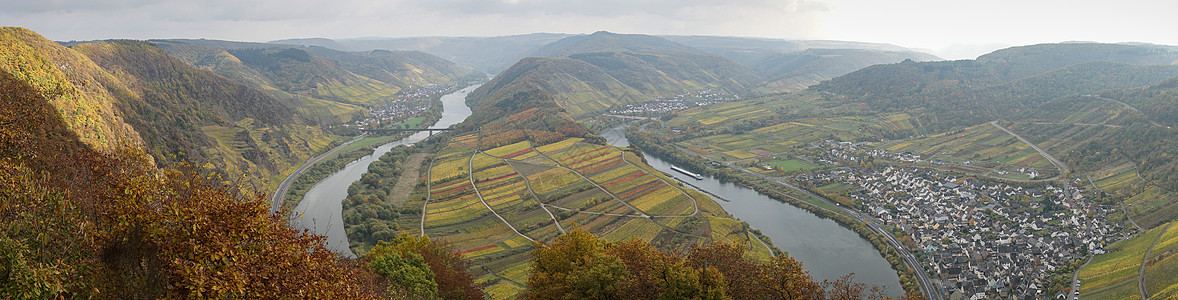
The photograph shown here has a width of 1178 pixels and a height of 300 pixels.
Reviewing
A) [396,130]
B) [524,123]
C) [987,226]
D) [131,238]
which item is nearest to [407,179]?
[524,123]

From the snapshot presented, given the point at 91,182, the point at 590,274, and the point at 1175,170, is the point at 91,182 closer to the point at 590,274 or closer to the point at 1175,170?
the point at 590,274

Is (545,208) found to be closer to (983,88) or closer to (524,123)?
(524,123)

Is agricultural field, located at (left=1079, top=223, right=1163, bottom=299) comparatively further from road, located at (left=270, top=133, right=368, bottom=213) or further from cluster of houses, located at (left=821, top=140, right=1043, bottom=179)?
road, located at (left=270, top=133, right=368, bottom=213)

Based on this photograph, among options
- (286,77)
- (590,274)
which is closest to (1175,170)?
(590,274)

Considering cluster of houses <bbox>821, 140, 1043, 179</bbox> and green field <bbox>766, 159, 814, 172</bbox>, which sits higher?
cluster of houses <bbox>821, 140, 1043, 179</bbox>

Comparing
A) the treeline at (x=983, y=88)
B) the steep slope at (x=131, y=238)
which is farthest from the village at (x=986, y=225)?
the steep slope at (x=131, y=238)

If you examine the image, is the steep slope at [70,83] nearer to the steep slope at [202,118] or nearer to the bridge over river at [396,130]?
the steep slope at [202,118]

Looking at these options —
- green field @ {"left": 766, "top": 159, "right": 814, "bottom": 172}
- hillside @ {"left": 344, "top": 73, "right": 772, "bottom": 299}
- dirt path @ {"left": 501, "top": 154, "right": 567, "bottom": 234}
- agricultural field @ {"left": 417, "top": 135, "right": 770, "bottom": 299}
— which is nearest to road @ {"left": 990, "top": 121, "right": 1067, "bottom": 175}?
green field @ {"left": 766, "top": 159, "right": 814, "bottom": 172}
